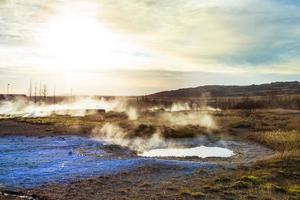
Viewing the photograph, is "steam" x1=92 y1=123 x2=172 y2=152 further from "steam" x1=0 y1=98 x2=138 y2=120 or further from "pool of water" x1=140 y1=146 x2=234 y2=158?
"steam" x1=0 y1=98 x2=138 y2=120

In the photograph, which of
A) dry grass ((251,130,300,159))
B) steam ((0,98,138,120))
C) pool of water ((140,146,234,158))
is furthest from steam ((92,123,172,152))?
steam ((0,98,138,120))

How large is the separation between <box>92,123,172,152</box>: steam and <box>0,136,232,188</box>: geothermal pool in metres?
1.72

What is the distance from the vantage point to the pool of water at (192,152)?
1225 inches

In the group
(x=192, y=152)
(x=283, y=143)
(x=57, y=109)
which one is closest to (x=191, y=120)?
(x=283, y=143)

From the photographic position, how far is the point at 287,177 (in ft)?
72.1

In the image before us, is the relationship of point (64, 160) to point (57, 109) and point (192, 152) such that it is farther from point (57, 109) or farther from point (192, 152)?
point (57, 109)

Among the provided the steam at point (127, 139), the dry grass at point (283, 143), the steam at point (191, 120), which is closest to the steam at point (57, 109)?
Result: the steam at point (191, 120)

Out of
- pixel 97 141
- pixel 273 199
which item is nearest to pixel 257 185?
pixel 273 199

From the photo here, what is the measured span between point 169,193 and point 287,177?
23.7ft

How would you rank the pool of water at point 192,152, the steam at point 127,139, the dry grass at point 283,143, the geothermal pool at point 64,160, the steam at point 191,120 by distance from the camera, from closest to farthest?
the geothermal pool at point 64,160 < the dry grass at point 283,143 < the pool of water at point 192,152 < the steam at point 127,139 < the steam at point 191,120

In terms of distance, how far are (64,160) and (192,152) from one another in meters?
10.5

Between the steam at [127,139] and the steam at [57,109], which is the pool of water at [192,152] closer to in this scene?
the steam at [127,139]

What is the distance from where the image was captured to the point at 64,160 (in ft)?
91.0

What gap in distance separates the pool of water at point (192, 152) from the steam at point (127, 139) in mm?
1646
